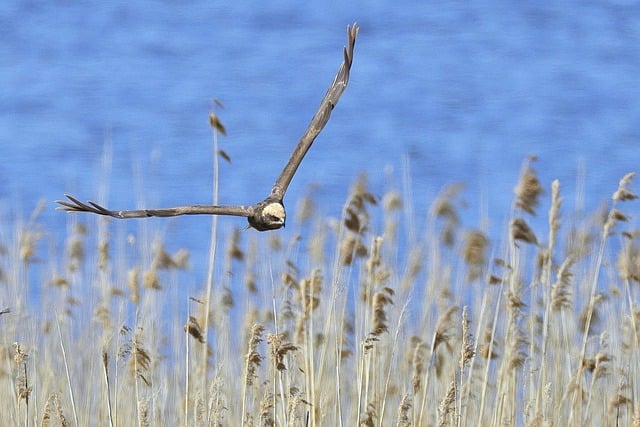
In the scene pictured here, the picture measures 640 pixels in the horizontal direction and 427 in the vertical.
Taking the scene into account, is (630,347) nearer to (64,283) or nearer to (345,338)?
(345,338)

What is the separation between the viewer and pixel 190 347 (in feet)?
11.0

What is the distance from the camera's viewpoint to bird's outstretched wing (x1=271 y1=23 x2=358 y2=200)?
331cm

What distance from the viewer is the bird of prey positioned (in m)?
3.06

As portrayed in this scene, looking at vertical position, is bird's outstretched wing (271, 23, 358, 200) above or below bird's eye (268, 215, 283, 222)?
above

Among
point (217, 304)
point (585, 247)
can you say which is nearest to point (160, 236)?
point (217, 304)

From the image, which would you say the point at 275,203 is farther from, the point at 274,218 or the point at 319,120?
the point at 319,120

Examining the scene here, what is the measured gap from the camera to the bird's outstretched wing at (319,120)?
10.9ft

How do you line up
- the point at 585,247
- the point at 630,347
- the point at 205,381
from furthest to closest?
the point at 585,247, the point at 630,347, the point at 205,381

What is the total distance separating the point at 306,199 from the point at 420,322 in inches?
26.9

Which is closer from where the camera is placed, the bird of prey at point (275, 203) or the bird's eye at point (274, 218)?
the bird of prey at point (275, 203)

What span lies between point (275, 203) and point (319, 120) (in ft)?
1.11

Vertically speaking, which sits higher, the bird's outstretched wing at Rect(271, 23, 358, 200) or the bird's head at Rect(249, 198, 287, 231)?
the bird's outstretched wing at Rect(271, 23, 358, 200)

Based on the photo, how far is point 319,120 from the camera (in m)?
3.51

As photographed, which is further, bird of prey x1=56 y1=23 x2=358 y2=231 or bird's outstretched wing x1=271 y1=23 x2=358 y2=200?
bird's outstretched wing x1=271 y1=23 x2=358 y2=200
